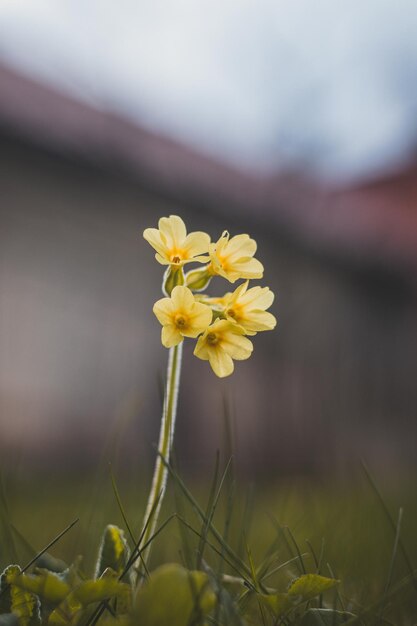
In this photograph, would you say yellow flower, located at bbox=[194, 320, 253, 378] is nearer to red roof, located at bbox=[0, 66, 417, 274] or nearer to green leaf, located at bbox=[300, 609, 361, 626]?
green leaf, located at bbox=[300, 609, 361, 626]

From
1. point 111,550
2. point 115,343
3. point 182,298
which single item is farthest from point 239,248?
point 115,343

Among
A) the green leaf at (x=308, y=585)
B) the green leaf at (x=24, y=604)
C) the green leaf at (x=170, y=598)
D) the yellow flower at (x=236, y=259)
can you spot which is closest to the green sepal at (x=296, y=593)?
the green leaf at (x=308, y=585)

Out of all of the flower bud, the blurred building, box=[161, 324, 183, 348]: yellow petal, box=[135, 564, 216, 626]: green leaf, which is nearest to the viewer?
box=[135, 564, 216, 626]: green leaf

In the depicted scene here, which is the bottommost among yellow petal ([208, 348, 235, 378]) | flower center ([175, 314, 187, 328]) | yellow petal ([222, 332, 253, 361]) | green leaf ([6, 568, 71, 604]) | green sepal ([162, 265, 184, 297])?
green leaf ([6, 568, 71, 604])

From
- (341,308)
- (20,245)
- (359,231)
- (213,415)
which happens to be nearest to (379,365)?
(341,308)

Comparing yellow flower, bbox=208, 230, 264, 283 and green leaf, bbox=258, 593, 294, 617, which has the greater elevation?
yellow flower, bbox=208, 230, 264, 283

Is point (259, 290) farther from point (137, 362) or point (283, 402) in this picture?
point (283, 402)

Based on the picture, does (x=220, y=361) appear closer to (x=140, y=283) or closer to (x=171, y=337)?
(x=171, y=337)

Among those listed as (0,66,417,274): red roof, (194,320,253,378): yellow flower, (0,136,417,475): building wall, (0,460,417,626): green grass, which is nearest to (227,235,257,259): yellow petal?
(194,320,253,378): yellow flower
